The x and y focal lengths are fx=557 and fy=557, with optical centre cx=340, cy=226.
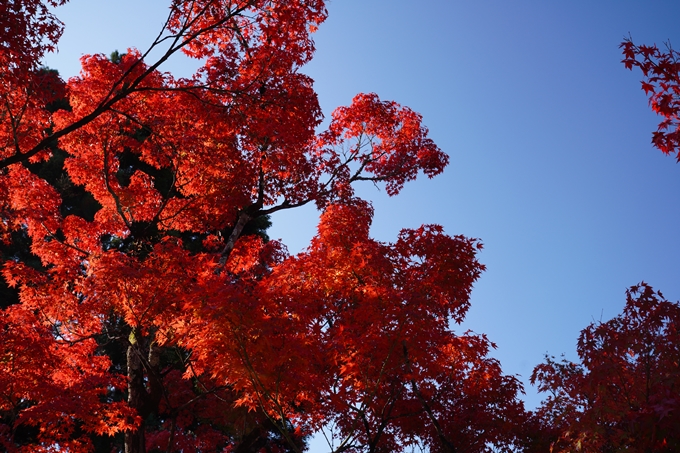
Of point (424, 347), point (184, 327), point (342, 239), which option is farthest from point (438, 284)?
point (184, 327)

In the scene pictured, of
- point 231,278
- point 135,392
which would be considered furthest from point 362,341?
point 135,392

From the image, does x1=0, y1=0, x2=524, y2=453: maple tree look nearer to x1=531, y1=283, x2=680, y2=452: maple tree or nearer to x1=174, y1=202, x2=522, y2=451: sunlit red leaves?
x1=174, y1=202, x2=522, y2=451: sunlit red leaves

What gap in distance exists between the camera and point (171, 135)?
12.0 m

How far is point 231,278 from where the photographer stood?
9.25 meters

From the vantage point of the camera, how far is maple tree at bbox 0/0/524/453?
8.44m

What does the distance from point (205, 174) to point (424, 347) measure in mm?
6732

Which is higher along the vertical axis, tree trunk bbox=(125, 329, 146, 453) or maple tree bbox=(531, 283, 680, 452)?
tree trunk bbox=(125, 329, 146, 453)

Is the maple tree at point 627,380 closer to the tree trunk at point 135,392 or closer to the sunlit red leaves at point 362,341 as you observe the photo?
the sunlit red leaves at point 362,341

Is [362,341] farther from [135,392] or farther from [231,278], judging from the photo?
[135,392]

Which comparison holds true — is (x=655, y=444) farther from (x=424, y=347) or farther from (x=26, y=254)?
(x=26, y=254)

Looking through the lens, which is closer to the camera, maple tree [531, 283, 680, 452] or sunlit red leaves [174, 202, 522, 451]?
maple tree [531, 283, 680, 452]

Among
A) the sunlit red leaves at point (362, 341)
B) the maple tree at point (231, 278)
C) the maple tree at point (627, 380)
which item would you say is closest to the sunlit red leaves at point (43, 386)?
the maple tree at point (231, 278)

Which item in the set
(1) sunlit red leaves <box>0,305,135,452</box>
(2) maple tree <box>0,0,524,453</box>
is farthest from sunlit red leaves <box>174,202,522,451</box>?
(1) sunlit red leaves <box>0,305,135,452</box>

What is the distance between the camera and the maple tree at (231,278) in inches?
332
